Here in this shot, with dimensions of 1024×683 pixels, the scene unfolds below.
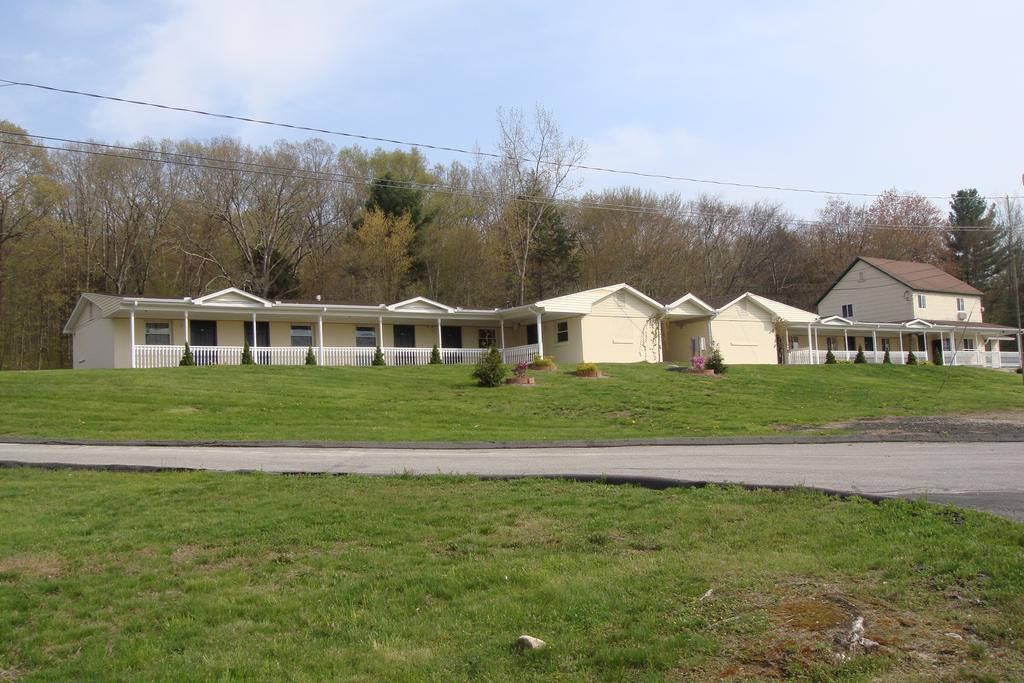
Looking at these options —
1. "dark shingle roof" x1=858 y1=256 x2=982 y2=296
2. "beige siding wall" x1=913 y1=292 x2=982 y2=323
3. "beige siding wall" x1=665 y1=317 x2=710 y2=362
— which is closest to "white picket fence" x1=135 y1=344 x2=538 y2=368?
"beige siding wall" x1=665 y1=317 x2=710 y2=362

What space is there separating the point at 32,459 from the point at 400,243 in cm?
3750

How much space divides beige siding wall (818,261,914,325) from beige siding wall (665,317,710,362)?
18.8 meters

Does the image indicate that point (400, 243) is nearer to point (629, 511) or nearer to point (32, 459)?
Result: point (32, 459)

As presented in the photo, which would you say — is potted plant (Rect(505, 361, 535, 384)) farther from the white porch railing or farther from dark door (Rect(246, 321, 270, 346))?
the white porch railing

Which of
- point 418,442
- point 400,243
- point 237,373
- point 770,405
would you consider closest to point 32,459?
point 418,442

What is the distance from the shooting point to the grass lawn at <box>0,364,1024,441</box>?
1836cm

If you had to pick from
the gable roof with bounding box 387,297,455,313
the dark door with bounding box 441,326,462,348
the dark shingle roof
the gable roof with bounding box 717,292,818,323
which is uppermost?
the dark shingle roof

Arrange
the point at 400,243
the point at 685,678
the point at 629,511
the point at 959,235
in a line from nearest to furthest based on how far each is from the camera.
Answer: the point at 685,678
the point at 629,511
the point at 400,243
the point at 959,235

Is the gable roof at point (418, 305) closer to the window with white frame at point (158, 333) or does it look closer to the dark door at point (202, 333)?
the dark door at point (202, 333)

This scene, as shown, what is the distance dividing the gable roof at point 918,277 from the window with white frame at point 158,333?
42418 mm

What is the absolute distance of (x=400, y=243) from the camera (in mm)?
49656

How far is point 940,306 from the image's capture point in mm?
53594

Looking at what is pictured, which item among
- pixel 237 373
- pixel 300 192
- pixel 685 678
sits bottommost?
pixel 685 678

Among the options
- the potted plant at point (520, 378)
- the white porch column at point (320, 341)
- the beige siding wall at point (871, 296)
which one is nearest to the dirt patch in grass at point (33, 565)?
the potted plant at point (520, 378)
